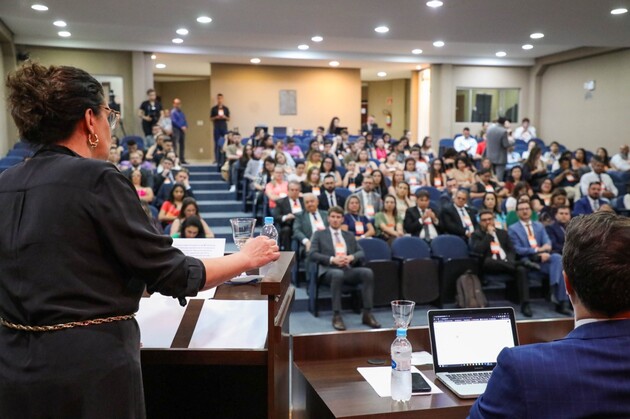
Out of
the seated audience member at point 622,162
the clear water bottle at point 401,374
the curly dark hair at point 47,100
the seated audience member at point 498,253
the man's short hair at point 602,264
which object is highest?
the curly dark hair at point 47,100

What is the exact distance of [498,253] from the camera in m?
6.03

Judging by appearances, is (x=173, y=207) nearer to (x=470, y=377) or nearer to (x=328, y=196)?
(x=328, y=196)

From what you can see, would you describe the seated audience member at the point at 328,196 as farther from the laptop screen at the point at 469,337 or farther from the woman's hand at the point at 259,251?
the woman's hand at the point at 259,251

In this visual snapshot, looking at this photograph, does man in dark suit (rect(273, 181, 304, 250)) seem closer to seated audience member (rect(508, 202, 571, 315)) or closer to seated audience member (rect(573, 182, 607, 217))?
seated audience member (rect(508, 202, 571, 315))

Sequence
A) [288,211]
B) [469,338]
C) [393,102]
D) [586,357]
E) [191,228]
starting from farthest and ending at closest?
[393,102], [288,211], [191,228], [469,338], [586,357]

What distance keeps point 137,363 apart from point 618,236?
3.07ft

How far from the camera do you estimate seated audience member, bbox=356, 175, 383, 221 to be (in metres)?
7.01

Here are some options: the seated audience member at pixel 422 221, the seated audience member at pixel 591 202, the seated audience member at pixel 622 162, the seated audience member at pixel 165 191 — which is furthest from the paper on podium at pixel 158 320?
the seated audience member at pixel 622 162

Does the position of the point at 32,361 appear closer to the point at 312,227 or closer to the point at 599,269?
the point at 599,269

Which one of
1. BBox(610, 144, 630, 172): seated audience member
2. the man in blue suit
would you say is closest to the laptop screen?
the man in blue suit

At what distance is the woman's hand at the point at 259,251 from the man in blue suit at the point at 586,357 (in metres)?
0.59

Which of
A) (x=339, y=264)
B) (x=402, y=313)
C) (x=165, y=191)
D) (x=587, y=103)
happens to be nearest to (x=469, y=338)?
(x=402, y=313)

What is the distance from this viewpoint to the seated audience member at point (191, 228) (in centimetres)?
530

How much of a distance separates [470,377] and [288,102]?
43.9ft
